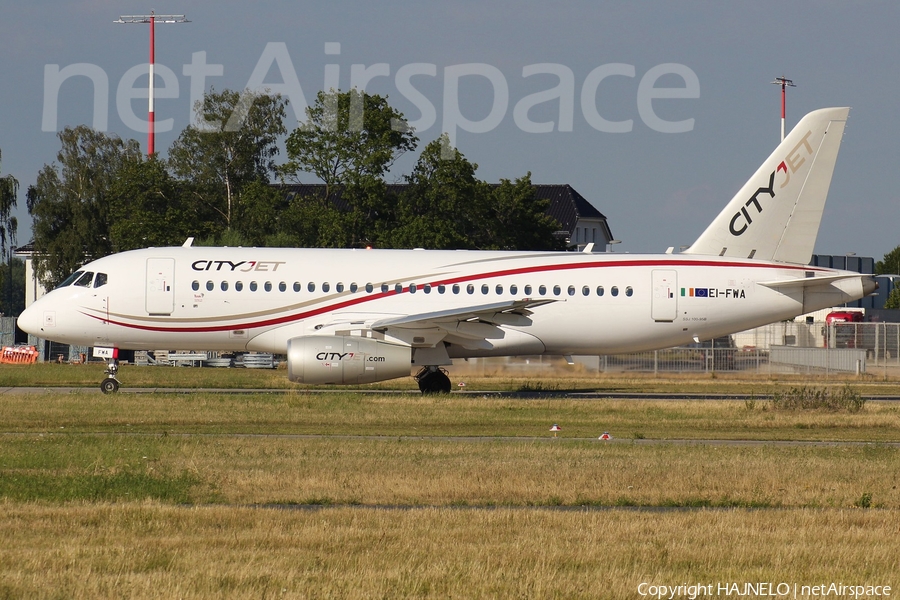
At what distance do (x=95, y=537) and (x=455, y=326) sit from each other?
1916 cm

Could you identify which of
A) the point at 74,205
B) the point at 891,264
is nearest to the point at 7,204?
the point at 74,205

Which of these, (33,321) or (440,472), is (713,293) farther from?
(33,321)

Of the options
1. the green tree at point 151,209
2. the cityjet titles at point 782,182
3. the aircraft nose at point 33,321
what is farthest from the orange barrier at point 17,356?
the cityjet titles at point 782,182

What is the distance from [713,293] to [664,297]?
56.7 inches

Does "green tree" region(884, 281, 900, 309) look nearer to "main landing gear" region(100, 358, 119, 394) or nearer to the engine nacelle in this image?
the engine nacelle

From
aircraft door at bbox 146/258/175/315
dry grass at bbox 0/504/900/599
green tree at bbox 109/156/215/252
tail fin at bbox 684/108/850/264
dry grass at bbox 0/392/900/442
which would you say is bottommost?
dry grass at bbox 0/504/900/599

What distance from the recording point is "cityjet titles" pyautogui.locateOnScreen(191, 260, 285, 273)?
30.0 m

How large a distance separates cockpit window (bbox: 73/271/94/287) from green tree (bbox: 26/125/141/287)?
46.0 metres

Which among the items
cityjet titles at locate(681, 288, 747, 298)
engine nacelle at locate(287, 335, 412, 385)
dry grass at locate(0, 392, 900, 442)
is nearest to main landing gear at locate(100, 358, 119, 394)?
dry grass at locate(0, 392, 900, 442)

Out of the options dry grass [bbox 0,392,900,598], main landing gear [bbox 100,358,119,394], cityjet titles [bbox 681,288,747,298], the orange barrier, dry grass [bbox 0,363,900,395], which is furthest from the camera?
the orange barrier

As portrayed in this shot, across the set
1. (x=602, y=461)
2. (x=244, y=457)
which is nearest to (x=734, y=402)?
(x=602, y=461)

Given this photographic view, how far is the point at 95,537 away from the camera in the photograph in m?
10.5

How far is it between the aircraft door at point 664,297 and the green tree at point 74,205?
5130 centimetres

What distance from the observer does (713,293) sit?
3130cm
